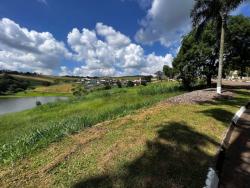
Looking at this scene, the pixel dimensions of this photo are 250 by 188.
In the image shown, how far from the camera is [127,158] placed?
241 inches

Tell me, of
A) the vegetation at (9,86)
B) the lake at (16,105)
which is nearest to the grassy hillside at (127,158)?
the lake at (16,105)

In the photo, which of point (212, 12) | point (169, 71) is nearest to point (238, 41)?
point (212, 12)

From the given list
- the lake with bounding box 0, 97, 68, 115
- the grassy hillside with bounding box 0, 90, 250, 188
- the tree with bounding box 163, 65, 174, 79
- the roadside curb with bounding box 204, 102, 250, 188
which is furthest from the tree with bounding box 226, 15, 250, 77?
the lake with bounding box 0, 97, 68, 115

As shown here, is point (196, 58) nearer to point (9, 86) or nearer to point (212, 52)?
point (212, 52)

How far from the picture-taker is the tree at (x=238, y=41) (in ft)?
85.4

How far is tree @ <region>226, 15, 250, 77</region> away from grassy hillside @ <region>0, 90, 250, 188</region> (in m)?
19.7

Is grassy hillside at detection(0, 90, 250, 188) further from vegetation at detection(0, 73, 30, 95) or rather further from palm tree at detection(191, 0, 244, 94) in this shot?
vegetation at detection(0, 73, 30, 95)

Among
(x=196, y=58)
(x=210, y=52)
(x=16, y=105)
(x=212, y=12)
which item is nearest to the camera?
(x=212, y=12)

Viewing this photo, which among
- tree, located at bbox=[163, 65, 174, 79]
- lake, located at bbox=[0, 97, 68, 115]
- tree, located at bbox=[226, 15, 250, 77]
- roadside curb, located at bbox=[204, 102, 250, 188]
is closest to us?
roadside curb, located at bbox=[204, 102, 250, 188]

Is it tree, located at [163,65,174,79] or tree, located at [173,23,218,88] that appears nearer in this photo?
tree, located at [173,23,218,88]

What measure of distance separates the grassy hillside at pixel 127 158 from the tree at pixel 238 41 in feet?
64.5

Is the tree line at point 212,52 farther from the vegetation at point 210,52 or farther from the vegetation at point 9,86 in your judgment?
the vegetation at point 9,86

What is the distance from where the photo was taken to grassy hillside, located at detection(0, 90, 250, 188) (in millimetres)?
5301

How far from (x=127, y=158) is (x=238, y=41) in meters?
24.2
